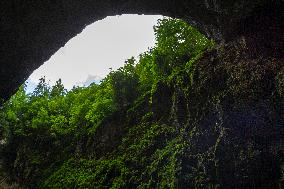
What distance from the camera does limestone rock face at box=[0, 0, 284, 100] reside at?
22.3 feet

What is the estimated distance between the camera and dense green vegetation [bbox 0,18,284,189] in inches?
251

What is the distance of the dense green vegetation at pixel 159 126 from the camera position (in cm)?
638

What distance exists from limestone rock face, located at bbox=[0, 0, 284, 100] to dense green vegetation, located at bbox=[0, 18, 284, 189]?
25.7 inches

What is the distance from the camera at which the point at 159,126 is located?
8.78m

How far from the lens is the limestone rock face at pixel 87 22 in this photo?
6.79 meters

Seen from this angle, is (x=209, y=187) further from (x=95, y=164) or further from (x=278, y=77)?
(x=95, y=164)

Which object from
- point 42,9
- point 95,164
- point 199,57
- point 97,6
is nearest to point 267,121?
point 199,57

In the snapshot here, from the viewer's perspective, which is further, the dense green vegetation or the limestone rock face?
the limestone rock face

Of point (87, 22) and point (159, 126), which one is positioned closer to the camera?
point (87, 22)

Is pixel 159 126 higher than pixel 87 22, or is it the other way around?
pixel 87 22

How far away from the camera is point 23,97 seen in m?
17.4

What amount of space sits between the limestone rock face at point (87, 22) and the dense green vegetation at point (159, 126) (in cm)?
65

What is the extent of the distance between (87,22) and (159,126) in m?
3.25

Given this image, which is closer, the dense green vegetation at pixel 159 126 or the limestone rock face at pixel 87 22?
the dense green vegetation at pixel 159 126
